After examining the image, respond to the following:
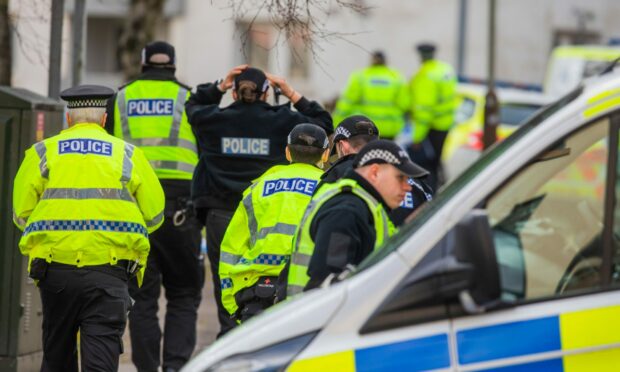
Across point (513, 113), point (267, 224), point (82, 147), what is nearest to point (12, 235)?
point (82, 147)

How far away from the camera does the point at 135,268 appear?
7.20 metres

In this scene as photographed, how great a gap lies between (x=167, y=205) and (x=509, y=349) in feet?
14.8

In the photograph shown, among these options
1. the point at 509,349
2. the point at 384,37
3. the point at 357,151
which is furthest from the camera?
the point at 384,37

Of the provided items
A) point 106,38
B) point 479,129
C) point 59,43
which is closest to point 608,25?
point 106,38

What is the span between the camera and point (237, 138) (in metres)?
8.55

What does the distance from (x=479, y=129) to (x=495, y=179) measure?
14723 mm

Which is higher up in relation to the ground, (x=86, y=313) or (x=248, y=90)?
(x=248, y=90)

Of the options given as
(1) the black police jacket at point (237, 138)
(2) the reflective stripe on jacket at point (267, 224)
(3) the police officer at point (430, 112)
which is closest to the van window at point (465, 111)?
(3) the police officer at point (430, 112)

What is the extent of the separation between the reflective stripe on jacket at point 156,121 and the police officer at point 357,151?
153 centimetres

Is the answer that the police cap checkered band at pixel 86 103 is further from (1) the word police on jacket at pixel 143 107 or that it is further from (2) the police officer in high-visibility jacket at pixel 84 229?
(1) the word police on jacket at pixel 143 107

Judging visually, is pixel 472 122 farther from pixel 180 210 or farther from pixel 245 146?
pixel 245 146

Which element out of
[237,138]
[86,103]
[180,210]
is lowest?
[180,210]

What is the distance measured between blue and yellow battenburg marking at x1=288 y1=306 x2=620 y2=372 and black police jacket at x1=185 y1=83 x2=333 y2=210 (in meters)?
3.79

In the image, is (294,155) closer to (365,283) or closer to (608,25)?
(365,283)
